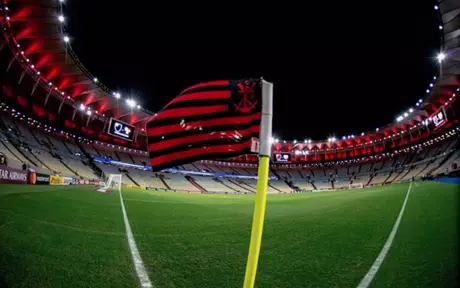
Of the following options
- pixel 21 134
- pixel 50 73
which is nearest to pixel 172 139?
pixel 50 73

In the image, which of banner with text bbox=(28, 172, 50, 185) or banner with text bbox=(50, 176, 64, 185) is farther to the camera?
banner with text bbox=(50, 176, 64, 185)

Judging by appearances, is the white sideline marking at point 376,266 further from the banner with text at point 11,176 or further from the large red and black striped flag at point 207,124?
the banner with text at point 11,176

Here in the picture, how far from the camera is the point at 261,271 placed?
3.21 metres

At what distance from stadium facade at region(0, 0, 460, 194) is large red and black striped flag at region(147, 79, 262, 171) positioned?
20531 millimetres

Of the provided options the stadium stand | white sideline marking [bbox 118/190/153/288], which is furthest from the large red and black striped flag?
the stadium stand

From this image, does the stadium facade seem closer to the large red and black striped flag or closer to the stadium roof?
the stadium roof

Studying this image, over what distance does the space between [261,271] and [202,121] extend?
→ 216 cm

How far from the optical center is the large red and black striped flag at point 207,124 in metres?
2.51

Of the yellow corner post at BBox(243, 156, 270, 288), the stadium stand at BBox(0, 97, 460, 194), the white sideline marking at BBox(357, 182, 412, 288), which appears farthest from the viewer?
the stadium stand at BBox(0, 97, 460, 194)

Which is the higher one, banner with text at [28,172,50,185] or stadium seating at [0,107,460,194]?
stadium seating at [0,107,460,194]

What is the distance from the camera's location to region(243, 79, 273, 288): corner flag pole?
5.68 ft

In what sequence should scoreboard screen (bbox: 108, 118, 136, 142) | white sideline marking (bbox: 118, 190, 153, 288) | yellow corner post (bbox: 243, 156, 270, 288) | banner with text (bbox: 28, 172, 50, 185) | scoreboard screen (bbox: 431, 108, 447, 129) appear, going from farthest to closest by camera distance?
scoreboard screen (bbox: 431, 108, 447, 129)
scoreboard screen (bbox: 108, 118, 136, 142)
banner with text (bbox: 28, 172, 50, 185)
white sideline marking (bbox: 118, 190, 153, 288)
yellow corner post (bbox: 243, 156, 270, 288)

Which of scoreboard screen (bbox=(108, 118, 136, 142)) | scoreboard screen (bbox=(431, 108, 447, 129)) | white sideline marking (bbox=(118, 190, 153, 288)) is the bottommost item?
white sideline marking (bbox=(118, 190, 153, 288))

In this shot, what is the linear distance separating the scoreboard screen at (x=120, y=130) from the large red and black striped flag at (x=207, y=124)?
27428 millimetres
